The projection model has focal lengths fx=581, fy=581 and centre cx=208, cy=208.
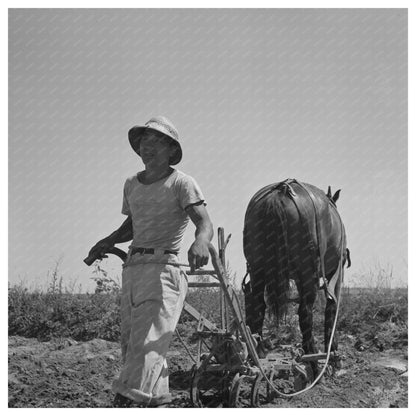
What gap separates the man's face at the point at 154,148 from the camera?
3945mm

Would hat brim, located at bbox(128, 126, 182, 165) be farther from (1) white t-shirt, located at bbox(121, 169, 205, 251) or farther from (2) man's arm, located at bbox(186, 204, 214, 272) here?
(2) man's arm, located at bbox(186, 204, 214, 272)

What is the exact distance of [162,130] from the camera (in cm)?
388

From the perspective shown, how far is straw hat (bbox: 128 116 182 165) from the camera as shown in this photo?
12.8 ft

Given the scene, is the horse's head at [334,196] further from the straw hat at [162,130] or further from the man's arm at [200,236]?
the man's arm at [200,236]

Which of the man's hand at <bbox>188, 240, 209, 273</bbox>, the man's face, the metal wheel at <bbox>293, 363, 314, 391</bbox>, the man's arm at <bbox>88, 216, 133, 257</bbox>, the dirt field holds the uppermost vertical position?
the man's face

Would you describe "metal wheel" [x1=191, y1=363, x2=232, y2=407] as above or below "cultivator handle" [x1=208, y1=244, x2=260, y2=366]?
below

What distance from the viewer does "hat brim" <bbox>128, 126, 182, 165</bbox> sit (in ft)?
13.2

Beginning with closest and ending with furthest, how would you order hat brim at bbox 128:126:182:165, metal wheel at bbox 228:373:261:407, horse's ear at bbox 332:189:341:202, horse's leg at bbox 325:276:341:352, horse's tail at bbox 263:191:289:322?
hat brim at bbox 128:126:182:165
metal wheel at bbox 228:373:261:407
horse's tail at bbox 263:191:289:322
horse's leg at bbox 325:276:341:352
horse's ear at bbox 332:189:341:202

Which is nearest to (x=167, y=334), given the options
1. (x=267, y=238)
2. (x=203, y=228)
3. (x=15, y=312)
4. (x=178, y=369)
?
(x=203, y=228)

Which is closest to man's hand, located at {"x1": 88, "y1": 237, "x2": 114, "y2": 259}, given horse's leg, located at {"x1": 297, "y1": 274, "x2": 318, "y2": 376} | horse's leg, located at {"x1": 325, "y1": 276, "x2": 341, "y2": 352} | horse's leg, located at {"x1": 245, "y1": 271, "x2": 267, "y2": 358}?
horse's leg, located at {"x1": 245, "y1": 271, "x2": 267, "y2": 358}

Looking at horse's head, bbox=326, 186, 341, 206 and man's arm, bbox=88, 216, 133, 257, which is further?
horse's head, bbox=326, 186, 341, 206

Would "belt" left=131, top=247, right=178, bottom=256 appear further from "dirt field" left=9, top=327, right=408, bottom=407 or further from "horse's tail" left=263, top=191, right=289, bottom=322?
"horse's tail" left=263, top=191, right=289, bottom=322

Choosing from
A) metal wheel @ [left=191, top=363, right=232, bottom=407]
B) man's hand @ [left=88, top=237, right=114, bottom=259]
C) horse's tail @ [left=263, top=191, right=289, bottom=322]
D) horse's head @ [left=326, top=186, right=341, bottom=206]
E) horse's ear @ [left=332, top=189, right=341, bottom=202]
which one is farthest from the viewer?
horse's ear @ [left=332, top=189, right=341, bottom=202]

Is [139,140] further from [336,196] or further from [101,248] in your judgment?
[336,196]
